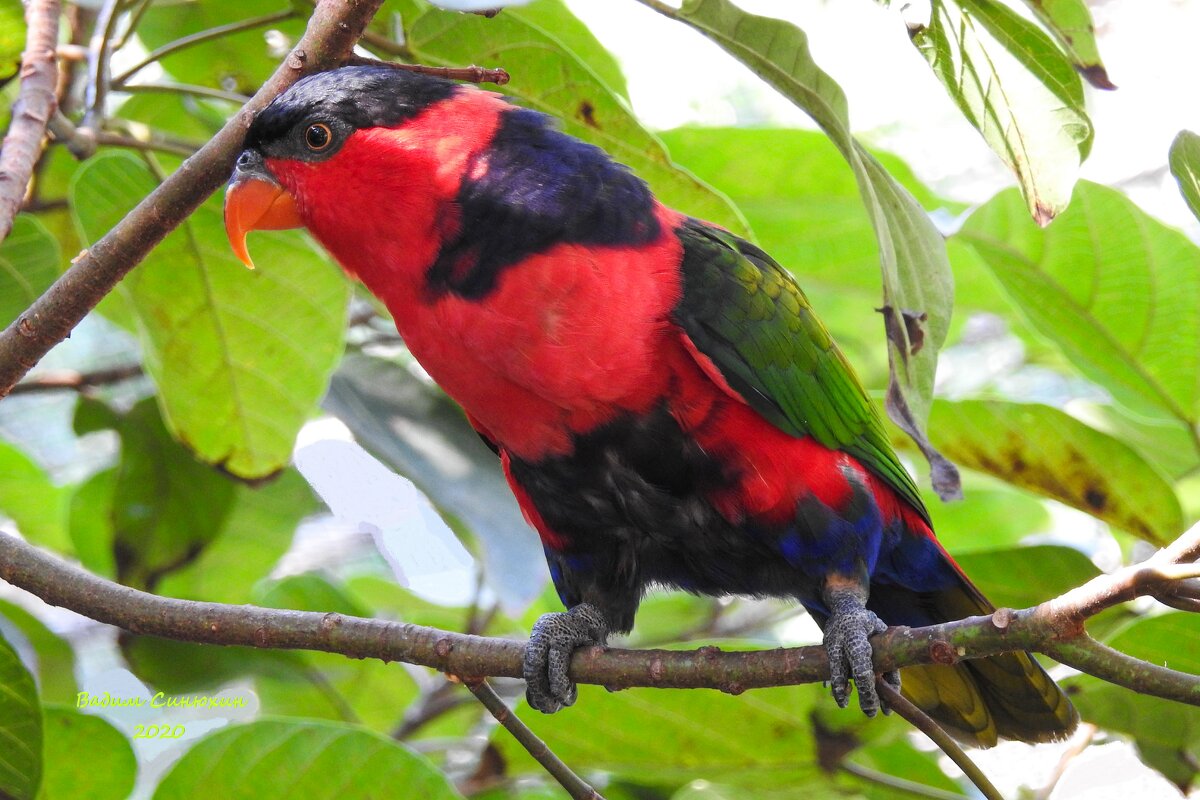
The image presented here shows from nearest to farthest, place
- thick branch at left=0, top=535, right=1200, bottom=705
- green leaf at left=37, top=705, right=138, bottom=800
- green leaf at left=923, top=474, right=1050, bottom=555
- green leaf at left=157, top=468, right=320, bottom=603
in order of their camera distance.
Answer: thick branch at left=0, top=535, right=1200, bottom=705, green leaf at left=37, top=705, right=138, bottom=800, green leaf at left=157, top=468, right=320, bottom=603, green leaf at left=923, top=474, right=1050, bottom=555

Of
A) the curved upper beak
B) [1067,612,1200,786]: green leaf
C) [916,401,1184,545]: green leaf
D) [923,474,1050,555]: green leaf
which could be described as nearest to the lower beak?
the curved upper beak

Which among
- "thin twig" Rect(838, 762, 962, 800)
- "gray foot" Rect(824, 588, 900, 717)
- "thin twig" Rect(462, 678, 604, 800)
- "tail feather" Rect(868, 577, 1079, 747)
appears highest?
"gray foot" Rect(824, 588, 900, 717)

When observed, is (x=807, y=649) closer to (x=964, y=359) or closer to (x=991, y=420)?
(x=991, y=420)

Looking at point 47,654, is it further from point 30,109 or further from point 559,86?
point 559,86

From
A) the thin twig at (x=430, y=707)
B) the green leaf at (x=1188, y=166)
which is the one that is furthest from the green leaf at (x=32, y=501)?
the green leaf at (x=1188, y=166)

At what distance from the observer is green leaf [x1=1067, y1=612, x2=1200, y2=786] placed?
207 centimetres

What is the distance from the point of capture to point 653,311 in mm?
1899

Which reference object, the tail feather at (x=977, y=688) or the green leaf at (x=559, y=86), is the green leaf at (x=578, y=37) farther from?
the tail feather at (x=977, y=688)

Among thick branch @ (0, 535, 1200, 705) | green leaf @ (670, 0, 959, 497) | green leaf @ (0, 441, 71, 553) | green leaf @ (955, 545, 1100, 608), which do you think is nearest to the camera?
thick branch @ (0, 535, 1200, 705)

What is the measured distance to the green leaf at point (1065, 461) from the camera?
2.41m

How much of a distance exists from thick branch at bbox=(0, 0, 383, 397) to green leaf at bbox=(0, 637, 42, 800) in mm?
531

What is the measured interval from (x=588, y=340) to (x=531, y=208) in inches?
9.7

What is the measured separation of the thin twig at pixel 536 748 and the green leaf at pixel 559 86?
1099mm

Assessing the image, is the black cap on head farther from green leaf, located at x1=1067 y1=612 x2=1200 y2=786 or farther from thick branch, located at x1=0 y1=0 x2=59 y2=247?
green leaf, located at x1=1067 y1=612 x2=1200 y2=786
